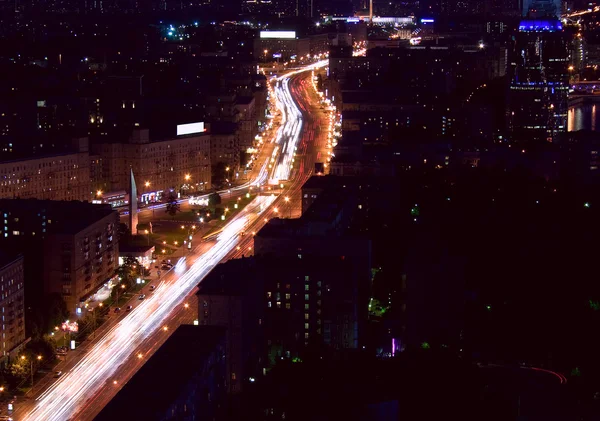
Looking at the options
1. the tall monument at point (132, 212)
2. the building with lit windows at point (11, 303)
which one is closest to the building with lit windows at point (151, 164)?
the tall monument at point (132, 212)

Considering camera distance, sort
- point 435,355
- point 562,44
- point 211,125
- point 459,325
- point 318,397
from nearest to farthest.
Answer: point 318,397, point 435,355, point 459,325, point 211,125, point 562,44

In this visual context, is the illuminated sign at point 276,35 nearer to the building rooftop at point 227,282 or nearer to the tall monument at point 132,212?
the tall monument at point 132,212

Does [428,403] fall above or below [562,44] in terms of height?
below

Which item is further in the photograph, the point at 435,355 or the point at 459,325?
the point at 459,325

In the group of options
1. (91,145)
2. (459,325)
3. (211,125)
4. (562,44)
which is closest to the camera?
(459,325)

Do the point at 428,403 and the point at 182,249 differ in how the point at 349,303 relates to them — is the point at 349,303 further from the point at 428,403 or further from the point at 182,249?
the point at 182,249

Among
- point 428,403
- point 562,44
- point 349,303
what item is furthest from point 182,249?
point 562,44
